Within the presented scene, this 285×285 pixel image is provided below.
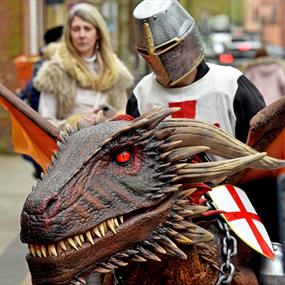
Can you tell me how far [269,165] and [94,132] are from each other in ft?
2.55

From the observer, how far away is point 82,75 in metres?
7.87

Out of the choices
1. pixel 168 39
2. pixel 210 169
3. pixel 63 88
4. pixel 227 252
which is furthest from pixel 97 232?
pixel 63 88

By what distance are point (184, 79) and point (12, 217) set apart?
6.72 metres

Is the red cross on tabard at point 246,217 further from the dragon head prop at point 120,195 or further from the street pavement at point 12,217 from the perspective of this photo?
the street pavement at point 12,217

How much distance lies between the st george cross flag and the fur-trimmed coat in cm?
340

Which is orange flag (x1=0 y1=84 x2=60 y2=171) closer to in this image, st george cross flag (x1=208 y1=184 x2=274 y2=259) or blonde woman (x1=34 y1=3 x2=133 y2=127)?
st george cross flag (x1=208 y1=184 x2=274 y2=259)

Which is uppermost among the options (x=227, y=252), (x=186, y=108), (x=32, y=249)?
(x=186, y=108)

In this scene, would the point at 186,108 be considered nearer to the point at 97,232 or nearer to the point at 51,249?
the point at 97,232

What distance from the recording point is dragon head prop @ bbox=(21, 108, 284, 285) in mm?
3711

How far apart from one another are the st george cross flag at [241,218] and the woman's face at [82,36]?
3.61 metres

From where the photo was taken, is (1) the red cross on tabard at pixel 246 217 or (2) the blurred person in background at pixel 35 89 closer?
(1) the red cross on tabard at pixel 246 217

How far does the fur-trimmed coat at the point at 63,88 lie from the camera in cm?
783

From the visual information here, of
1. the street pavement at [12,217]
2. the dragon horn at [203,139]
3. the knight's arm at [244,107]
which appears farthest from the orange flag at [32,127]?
the street pavement at [12,217]

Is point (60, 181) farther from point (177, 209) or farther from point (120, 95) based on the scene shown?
point (120, 95)
